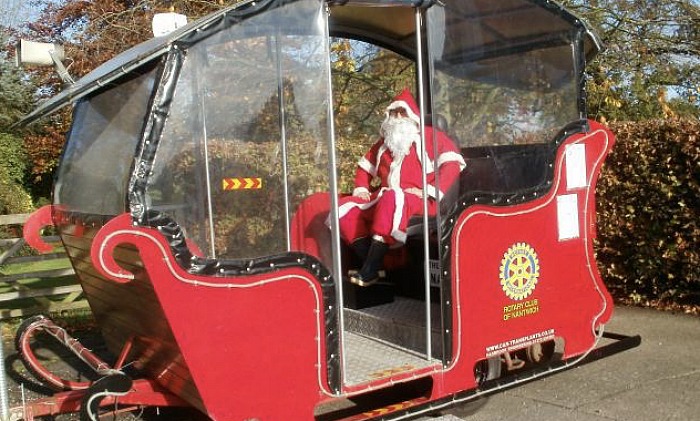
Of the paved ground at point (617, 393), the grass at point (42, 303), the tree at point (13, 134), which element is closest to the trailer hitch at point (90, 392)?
the paved ground at point (617, 393)

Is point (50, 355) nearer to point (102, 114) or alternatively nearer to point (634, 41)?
point (102, 114)

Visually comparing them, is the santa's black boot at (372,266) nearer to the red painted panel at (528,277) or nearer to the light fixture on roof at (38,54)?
the red painted panel at (528,277)

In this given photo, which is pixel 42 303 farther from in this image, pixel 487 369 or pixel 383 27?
pixel 487 369

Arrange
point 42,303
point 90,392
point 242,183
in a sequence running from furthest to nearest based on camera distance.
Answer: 1. point 42,303
2. point 242,183
3. point 90,392

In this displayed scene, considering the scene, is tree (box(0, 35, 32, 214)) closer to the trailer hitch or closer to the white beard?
the trailer hitch

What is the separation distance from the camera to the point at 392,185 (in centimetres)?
471

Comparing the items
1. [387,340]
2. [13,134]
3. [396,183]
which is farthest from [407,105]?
[13,134]

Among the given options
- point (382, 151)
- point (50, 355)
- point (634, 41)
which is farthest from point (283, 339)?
point (634, 41)

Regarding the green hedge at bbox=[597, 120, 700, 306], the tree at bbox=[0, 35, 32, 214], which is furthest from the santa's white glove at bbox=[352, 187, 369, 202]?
the tree at bbox=[0, 35, 32, 214]

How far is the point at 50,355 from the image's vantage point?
6.11 metres

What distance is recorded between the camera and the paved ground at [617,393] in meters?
4.23

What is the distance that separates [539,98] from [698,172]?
8.93 feet

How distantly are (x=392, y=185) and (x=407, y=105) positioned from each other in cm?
54

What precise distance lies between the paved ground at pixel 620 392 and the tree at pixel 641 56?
404cm
